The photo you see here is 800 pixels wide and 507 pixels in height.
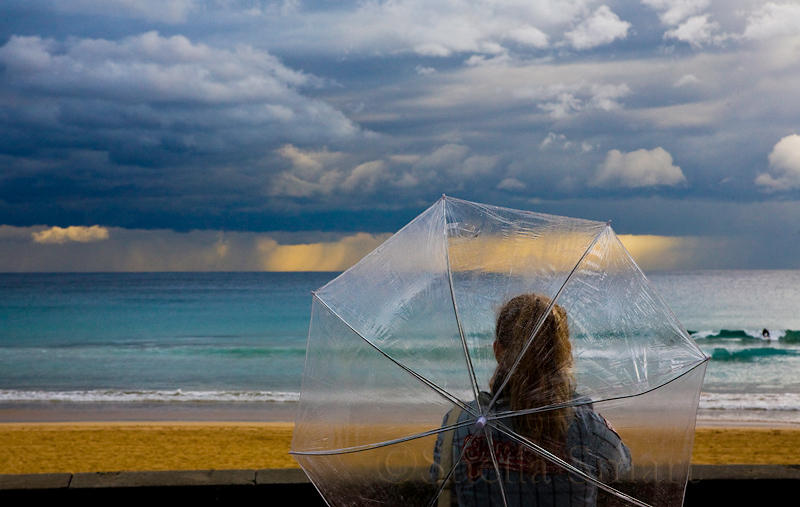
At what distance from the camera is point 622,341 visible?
2215 millimetres

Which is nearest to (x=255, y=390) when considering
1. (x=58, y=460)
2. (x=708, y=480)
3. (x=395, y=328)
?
(x=58, y=460)

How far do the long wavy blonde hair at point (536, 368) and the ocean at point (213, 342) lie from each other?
9.45 metres

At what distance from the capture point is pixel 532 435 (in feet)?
6.97

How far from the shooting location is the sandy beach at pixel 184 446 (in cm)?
809

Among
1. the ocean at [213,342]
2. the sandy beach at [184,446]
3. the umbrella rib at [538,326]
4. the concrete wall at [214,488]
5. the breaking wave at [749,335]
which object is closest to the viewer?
the umbrella rib at [538,326]

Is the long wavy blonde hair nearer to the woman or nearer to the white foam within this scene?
the woman

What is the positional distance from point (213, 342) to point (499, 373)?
1146 inches

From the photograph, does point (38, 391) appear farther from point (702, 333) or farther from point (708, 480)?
point (702, 333)

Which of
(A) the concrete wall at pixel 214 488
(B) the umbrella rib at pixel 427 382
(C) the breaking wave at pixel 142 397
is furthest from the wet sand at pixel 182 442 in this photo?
(B) the umbrella rib at pixel 427 382

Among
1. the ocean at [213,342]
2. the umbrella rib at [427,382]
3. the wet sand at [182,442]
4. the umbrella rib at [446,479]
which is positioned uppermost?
the umbrella rib at [427,382]

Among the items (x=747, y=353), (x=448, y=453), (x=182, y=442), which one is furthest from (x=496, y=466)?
(x=747, y=353)

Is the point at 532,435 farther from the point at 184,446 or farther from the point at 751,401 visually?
the point at 751,401

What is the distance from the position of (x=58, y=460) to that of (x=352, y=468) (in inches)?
283

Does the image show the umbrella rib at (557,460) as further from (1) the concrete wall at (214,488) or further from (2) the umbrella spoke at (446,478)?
(1) the concrete wall at (214,488)
